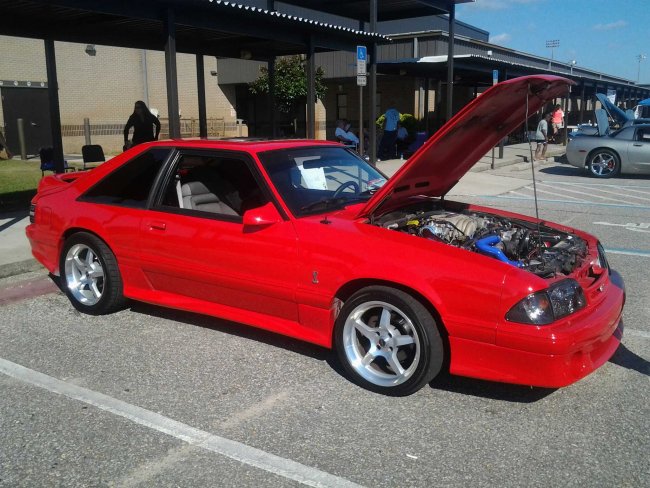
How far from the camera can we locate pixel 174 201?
4781 mm

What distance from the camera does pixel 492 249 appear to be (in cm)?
392

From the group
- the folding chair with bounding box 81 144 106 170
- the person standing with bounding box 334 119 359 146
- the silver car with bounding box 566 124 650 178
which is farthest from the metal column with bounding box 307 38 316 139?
the silver car with bounding box 566 124 650 178

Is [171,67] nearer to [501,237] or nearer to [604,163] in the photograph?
[501,237]

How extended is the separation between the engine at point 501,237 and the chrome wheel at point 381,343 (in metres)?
0.71

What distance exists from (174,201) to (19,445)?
2.11 meters

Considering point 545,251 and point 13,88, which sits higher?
point 13,88

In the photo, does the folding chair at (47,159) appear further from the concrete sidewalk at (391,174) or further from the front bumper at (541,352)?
the front bumper at (541,352)

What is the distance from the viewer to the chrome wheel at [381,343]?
12.0 ft

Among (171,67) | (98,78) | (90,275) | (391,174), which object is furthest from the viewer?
(98,78)

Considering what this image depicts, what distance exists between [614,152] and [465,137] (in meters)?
13.9

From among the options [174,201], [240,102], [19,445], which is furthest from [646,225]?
[240,102]

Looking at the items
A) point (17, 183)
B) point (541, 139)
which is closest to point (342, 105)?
point (541, 139)

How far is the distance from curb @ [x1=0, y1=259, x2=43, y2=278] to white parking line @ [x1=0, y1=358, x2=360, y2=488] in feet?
7.91

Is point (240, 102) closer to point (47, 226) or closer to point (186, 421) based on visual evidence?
point (47, 226)
